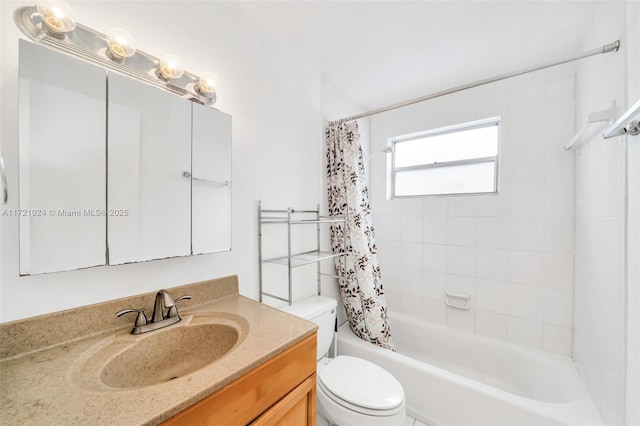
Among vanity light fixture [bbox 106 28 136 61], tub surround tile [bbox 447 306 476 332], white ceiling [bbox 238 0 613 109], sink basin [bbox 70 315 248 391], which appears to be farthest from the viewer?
tub surround tile [bbox 447 306 476 332]

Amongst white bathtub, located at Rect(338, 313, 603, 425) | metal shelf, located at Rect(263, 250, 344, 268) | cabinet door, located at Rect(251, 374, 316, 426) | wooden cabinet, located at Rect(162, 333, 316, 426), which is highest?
metal shelf, located at Rect(263, 250, 344, 268)

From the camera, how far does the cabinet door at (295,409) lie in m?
0.75

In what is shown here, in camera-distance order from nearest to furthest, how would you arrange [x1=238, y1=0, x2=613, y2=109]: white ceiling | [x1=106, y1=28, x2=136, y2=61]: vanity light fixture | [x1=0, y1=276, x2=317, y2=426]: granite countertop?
[x1=0, y1=276, x2=317, y2=426]: granite countertop, [x1=106, y1=28, x2=136, y2=61]: vanity light fixture, [x1=238, y1=0, x2=613, y2=109]: white ceiling

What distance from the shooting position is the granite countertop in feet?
1.66

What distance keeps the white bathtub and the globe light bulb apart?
72.5 inches

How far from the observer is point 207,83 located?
111cm

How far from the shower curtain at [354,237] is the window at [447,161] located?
51cm

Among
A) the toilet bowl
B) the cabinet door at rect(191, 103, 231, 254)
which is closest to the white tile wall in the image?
the toilet bowl

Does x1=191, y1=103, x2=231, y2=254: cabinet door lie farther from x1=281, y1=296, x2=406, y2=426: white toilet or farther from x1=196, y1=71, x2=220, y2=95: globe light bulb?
x1=281, y1=296, x2=406, y2=426: white toilet

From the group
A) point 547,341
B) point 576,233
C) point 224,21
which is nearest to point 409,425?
point 547,341

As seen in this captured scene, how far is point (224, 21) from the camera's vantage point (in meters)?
1.25

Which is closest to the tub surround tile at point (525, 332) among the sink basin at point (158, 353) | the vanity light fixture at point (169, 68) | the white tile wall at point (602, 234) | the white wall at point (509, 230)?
the white wall at point (509, 230)

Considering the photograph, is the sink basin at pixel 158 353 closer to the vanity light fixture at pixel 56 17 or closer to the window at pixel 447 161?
the vanity light fixture at pixel 56 17

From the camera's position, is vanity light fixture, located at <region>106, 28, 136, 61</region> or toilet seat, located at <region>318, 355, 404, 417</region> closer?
vanity light fixture, located at <region>106, 28, 136, 61</region>
